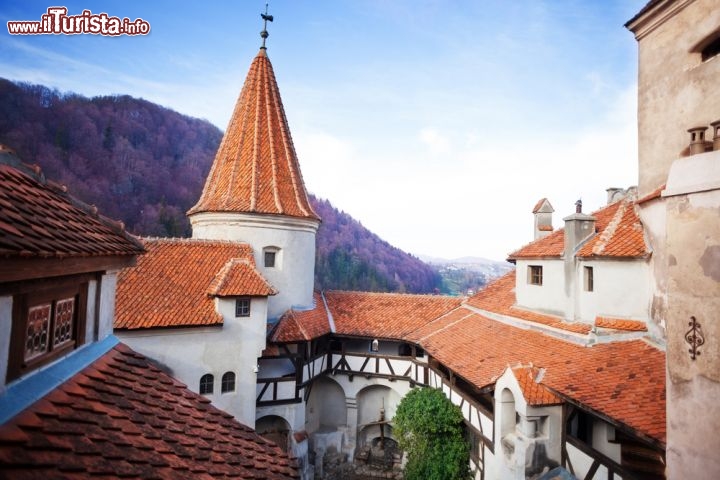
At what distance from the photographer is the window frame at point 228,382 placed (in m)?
13.0

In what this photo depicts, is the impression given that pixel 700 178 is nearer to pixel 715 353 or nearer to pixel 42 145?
pixel 715 353

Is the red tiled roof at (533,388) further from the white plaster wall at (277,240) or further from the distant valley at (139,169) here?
the distant valley at (139,169)

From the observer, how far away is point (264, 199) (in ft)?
51.3

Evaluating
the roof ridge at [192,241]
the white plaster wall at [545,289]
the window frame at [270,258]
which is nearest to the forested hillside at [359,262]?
the window frame at [270,258]

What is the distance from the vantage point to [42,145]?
5019 centimetres

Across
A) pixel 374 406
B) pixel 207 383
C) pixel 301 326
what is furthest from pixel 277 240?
pixel 374 406

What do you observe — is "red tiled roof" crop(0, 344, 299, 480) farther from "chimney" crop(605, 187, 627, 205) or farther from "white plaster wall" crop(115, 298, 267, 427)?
"chimney" crop(605, 187, 627, 205)

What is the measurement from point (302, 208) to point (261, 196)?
5.50 feet

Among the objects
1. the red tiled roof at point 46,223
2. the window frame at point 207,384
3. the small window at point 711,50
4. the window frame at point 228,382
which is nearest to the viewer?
the red tiled roof at point 46,223

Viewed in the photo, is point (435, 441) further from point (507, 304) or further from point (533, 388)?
point (507, 304)

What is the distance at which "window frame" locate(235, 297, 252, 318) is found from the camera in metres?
13.1

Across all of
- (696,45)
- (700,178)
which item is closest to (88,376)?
(700,178)

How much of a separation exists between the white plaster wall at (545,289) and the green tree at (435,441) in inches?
168

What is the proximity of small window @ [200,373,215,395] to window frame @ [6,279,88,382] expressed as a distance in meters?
9.49
